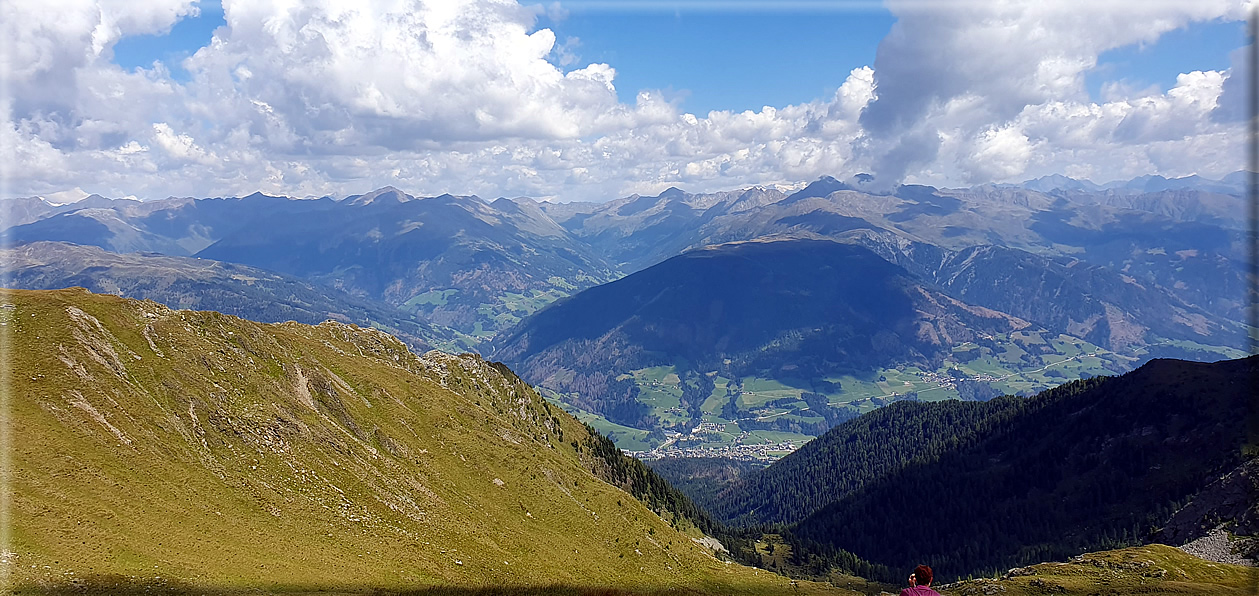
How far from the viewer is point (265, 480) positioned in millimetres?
70125

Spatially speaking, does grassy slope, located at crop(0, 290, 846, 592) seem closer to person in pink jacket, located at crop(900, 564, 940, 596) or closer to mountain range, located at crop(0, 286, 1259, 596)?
mountain range, located at crop(0, 286, 1259, 596)

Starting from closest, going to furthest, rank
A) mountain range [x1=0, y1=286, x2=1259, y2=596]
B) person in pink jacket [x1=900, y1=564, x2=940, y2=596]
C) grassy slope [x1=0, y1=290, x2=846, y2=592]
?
person in pink jacket [x1=900, y1=564, x2=940, y2=596], grassy slope [x1=0, y1=290, x2=846, y2=592], mountain range [x1=0, y1=286, x2=1259, y2=596]

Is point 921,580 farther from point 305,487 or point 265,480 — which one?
point 305,487

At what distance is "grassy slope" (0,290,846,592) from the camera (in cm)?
4862

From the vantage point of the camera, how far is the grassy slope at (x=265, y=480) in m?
48.6

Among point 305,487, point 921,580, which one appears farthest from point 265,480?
point 921,580

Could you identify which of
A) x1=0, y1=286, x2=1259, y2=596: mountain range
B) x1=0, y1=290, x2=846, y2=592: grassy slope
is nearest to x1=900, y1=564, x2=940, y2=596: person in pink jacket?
x1=0, y1=286, x2=1259, y2=596: mountain range

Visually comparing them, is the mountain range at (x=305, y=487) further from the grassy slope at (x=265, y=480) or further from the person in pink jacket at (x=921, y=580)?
the person in pink jacket at (x=921, y=580)

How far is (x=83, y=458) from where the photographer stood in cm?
5484

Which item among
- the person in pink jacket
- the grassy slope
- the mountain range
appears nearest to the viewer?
the person in pink jacket

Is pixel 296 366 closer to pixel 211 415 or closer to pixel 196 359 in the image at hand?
pixel 196 359

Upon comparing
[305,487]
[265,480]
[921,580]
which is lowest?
[305,487]

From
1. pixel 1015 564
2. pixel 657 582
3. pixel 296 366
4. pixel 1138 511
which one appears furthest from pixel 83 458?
pixel 1138 511

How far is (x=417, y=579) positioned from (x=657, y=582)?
145ft
